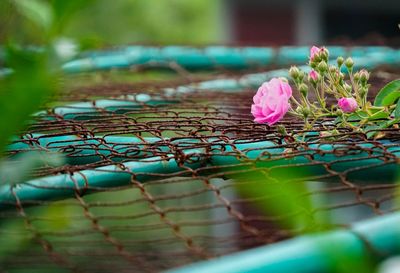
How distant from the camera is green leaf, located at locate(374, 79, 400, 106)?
1.26 meters

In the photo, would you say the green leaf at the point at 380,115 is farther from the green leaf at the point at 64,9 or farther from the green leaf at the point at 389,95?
the green leaf at the point at 64,9

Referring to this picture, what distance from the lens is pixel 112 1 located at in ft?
30.5

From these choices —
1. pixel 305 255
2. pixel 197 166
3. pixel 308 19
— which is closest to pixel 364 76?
pixel 197 166

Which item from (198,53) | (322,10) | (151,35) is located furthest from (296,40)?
(198,53)

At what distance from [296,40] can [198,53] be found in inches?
199

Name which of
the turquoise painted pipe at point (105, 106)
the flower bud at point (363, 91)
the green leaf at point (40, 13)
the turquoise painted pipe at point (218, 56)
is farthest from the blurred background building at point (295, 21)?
the green leaf at point (40, 13)

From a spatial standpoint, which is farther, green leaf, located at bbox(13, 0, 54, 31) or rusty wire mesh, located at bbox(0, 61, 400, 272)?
rusty wire mesh, located at bbox(0, 61, 400, 272)

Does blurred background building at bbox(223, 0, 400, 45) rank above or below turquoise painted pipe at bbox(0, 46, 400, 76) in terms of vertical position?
above

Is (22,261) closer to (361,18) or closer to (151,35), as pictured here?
(361,18)

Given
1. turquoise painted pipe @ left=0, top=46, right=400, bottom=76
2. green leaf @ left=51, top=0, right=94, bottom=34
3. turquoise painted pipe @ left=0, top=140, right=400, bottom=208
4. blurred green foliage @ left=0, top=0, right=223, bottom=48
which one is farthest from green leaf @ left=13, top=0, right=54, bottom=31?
blurred green foliage @ left=0, top=0, right=223, bottom=48

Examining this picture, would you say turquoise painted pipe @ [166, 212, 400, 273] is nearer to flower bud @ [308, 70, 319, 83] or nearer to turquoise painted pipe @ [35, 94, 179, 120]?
flower bud @ [308, 70, 319, 83]

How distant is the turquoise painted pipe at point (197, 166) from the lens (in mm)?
1131

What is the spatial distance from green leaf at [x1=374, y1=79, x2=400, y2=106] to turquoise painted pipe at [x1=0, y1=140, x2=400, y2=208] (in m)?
0.10

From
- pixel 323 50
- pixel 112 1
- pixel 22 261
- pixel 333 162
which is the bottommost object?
pixel 22 261
